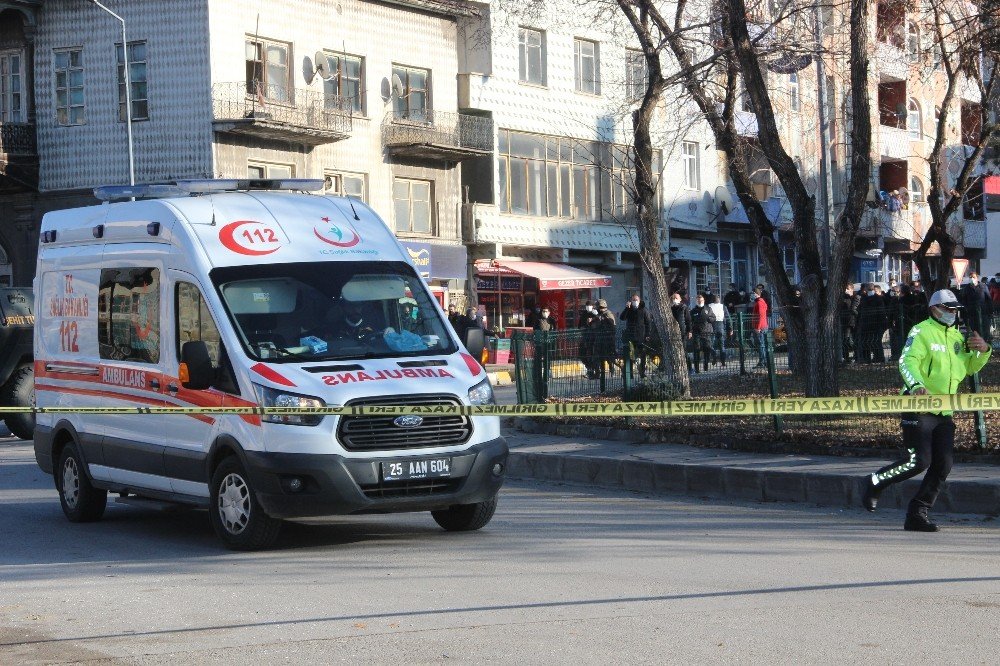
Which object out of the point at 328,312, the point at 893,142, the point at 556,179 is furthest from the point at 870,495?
the point at 893,142

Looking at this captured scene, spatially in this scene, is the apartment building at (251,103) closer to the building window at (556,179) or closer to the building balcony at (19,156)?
the building balcony at (19,156)

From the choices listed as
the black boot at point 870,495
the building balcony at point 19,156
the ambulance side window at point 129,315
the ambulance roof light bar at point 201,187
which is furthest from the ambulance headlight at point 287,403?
the building balcony at point 19,156

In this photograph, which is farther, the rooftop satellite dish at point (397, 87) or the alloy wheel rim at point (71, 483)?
the rooftop satellite dish at point (397, 87)

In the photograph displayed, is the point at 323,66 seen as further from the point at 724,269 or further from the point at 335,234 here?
the point at 335,234

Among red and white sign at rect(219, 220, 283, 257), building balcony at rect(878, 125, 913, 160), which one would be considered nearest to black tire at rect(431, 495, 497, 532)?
red and white sign at rect(219, 220, 283, 257)

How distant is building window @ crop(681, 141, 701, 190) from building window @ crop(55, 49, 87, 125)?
21.1 meters

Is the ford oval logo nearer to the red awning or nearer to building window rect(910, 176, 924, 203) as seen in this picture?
the red awning

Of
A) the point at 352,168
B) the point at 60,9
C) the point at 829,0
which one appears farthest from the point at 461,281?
the point at 829,0

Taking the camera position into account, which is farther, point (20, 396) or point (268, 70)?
point (268, 70)

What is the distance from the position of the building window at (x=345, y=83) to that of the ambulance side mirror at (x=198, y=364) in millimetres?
30261

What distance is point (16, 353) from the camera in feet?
70.2

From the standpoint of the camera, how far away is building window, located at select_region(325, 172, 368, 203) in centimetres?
4011

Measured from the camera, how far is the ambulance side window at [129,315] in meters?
11.0

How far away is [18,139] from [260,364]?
3169 cm
